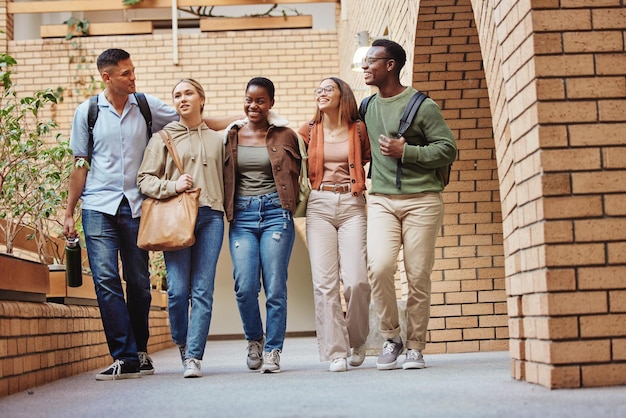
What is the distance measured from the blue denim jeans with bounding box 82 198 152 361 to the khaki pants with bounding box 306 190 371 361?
2.99ft

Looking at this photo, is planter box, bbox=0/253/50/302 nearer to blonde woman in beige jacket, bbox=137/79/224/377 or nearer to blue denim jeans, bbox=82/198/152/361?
blue denim jeans, bbox=82/198/152/361

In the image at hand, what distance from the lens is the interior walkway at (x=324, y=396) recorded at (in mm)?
2865

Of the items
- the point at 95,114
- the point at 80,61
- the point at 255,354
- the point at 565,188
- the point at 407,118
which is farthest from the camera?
the point at 80,61

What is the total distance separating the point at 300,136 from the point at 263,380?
133 cm

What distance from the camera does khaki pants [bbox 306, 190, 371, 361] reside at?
15.3 feet

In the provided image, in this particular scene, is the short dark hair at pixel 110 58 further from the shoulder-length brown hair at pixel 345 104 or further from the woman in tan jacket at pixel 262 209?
the shoulder-length brown hair at pixel 345 104

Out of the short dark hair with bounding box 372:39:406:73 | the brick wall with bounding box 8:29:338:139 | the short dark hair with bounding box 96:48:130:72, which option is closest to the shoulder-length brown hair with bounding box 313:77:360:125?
the short dark hair with bounding box 372:39:406:73

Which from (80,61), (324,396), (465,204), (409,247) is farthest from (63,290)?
(80,61)

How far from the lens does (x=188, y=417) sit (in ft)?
9.49

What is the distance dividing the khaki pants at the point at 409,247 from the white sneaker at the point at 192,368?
94 cm

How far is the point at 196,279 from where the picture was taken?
465 centimetres

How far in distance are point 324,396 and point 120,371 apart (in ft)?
5.21

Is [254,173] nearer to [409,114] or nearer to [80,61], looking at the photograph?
[409,114]

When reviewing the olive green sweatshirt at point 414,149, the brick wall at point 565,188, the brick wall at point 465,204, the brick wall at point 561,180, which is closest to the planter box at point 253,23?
the brick wall at point 465,204
